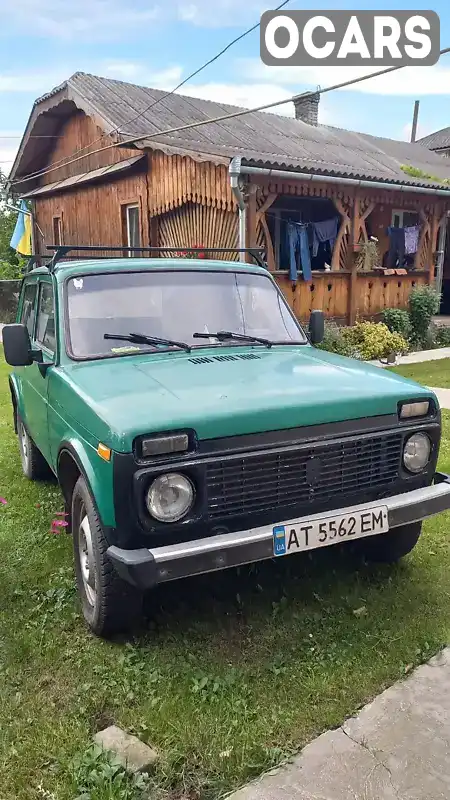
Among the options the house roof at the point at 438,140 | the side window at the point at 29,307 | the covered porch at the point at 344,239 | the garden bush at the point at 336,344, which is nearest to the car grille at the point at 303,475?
the side window at the point at 29,307

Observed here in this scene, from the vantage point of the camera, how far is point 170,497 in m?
2.71

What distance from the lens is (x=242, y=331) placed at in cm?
405

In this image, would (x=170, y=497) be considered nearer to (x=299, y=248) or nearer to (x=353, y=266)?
(x=299, y=248)

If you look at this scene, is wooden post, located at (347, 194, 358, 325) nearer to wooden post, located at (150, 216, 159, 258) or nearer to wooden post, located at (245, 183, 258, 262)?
wooden post, located at (245, 183, 258, 262)

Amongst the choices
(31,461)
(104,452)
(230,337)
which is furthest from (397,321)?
(104,452)

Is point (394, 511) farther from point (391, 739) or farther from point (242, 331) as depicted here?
point (242, 331)

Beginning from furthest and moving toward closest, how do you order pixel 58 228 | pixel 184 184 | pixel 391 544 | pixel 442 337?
pixel 58 228
pixel 442 337
pixel 184 184
pixel 391 544

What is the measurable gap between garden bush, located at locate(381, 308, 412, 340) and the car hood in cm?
1043

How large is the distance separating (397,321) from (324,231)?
2543 millimetres

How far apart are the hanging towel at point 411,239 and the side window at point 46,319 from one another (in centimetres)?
1210

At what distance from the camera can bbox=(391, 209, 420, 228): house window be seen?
16.2m

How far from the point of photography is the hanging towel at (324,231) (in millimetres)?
13086

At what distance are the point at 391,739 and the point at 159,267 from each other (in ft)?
9.68

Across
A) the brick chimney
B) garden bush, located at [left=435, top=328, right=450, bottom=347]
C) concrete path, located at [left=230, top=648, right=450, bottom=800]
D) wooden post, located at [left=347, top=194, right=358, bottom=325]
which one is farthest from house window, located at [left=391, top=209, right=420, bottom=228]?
concrete path, located at [left=230, top=648, right=450, bottom=800]
